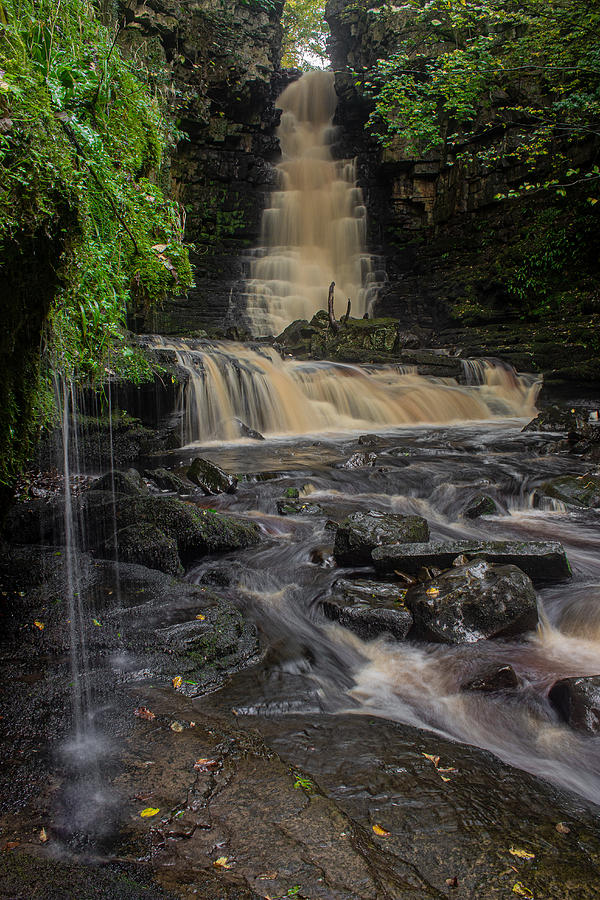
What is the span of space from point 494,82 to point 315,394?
43.8 ft

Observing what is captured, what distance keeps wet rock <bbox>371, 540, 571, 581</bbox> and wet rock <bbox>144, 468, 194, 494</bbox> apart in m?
3.58

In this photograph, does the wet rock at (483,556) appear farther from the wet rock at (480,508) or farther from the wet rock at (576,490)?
the wet rock at (576,490)

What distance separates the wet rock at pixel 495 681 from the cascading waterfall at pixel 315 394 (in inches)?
345

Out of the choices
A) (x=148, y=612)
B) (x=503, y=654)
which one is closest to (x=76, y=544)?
(x=148, y=612)

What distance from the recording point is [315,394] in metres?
13.6

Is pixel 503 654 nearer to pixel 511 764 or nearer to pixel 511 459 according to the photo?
pixel 511 764

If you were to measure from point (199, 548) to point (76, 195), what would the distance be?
3.83 meters

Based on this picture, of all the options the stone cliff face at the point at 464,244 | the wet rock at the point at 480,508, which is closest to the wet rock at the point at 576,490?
the wet rock at the point at 480,508

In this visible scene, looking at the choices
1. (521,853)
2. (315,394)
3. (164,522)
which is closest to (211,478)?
(164,522)

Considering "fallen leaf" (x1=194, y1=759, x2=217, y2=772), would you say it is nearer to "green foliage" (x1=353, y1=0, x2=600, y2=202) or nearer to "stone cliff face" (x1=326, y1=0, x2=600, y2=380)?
"green foliage" (x1=353, y1=0, x2=600, y2=202)

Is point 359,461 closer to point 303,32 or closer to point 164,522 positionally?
point 164,522

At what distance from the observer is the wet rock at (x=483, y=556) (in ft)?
15.4

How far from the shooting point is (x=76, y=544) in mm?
4887

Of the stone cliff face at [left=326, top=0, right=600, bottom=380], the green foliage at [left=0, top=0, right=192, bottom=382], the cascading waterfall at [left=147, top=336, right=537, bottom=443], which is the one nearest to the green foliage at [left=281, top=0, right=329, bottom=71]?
the stone cliff face at [left=326, top=0, right=600, bottom=380]
